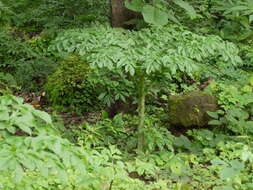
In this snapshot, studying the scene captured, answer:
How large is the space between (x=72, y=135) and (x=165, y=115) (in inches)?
52.7

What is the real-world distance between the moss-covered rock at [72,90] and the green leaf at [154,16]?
2.41 meters

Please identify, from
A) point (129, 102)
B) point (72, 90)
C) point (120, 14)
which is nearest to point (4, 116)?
point (120, 14)

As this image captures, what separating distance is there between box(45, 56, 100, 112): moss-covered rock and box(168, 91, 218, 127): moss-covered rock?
1330mm

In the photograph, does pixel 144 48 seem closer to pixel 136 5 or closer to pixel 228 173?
pixel 136 5

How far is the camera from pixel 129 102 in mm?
4770

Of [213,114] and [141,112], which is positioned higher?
[141,112]

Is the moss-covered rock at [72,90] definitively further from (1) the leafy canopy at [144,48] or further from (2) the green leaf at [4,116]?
(2) the green leaf at [4,116]

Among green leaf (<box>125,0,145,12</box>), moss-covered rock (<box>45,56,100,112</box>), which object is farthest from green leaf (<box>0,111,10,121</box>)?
moss-covered rock (<box>45,56,100,112</box>)

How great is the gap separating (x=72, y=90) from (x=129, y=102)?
1225mm

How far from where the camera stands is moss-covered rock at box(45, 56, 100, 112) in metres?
5.52

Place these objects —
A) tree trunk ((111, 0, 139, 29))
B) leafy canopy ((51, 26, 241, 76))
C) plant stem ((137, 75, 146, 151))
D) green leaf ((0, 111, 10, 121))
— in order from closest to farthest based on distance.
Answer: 1. green leaf ((0, 111, 10, 121))
2. leafy canopy ((51, 26, 241, 76))
3. plant stem ((137, 75, 146, 151))
4. tree trunk ((111, 0, 139, 29))

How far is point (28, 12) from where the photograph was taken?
17.4 ft

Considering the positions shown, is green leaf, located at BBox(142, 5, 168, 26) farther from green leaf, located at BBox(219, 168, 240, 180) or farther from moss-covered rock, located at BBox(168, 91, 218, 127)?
moss-covered rock, located at BBox(168, 91, 218, 127)

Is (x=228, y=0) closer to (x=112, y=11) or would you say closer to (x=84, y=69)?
(x=112, y=11)
